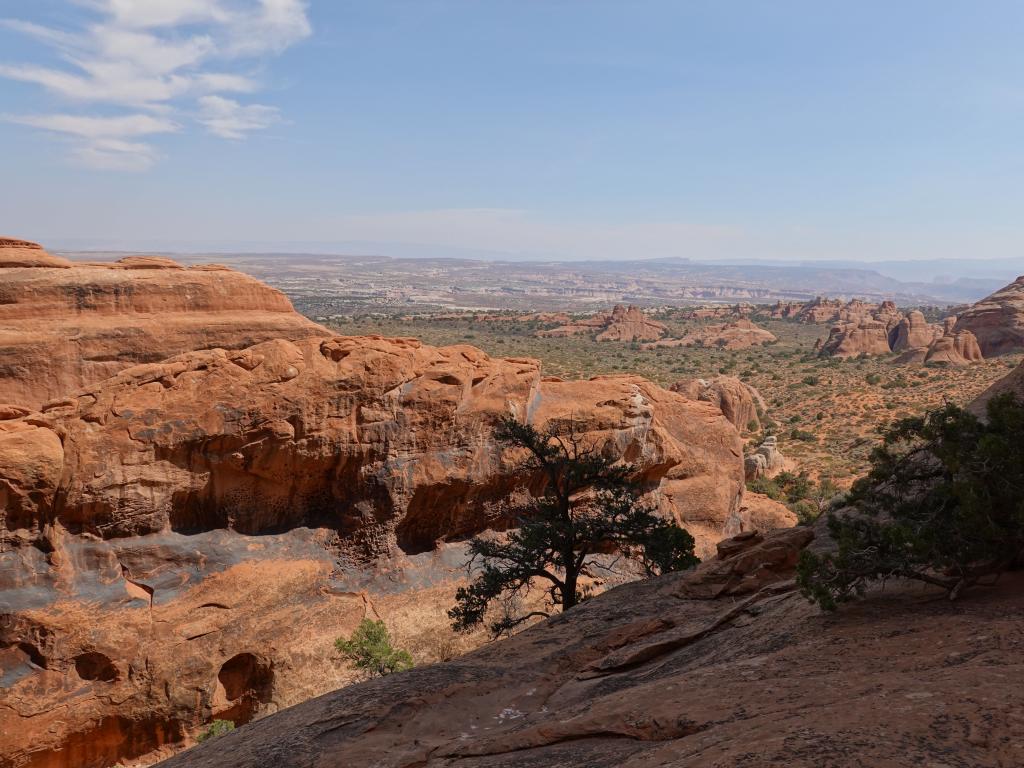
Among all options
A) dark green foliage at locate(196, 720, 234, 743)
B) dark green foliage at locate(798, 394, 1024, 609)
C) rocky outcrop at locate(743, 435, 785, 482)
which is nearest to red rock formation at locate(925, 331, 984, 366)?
rocky outcrop at locate(743, 435, 785, 482)

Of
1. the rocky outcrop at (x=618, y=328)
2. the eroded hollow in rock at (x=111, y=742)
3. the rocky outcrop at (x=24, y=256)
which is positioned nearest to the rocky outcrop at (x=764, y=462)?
the eroded hollow in rock at (x=111, y=742)

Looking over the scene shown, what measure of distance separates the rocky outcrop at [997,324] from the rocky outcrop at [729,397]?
4241 centimetres

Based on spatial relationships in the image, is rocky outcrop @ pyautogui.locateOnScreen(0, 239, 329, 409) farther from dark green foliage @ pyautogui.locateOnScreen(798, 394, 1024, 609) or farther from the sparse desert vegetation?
the sparse desert vegetation

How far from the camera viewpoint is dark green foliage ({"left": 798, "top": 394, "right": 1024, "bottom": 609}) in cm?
869

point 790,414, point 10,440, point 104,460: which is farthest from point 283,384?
point 790,414

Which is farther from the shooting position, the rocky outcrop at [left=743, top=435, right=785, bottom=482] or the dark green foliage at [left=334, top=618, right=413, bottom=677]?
the rocky outcrop at [left=743, top=435, right=785, bottom=482]

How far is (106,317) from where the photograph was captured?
24.1 m

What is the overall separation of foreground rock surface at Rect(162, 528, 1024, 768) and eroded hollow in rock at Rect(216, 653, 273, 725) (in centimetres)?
796

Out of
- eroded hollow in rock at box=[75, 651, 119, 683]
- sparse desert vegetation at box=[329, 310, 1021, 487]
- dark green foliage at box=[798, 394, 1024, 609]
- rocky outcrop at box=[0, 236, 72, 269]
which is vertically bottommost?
eroded hollow in rock at box=[75, 651, 119, 683]

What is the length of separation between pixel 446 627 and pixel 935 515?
1536 cm

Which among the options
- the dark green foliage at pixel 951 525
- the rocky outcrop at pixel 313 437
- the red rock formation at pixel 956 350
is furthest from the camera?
the red rock formation at pixel 956 350

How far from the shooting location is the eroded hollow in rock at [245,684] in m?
19.0

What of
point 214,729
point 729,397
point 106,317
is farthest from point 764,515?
point 106,317

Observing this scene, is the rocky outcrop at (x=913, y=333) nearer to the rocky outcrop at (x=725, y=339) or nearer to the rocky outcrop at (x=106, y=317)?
the rocky outcrop at (x=725, y=339)
